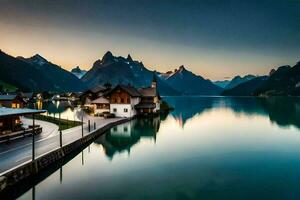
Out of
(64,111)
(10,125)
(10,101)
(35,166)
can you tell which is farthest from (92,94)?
(35,166)

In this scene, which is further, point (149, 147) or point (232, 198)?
point (149, 147)

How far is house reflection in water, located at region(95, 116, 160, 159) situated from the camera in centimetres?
4053

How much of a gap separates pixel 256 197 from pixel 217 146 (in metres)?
21.2

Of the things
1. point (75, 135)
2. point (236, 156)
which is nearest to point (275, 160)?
point (236, 156)

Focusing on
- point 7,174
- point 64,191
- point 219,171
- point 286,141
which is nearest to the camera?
point 7,174

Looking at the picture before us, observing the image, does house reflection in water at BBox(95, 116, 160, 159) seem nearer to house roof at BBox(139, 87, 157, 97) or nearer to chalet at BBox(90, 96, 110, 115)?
chalet at BBox(90, 96, 110, 115)

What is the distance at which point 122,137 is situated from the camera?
162 ft

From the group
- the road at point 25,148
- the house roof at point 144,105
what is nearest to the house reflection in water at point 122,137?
the road at point 25,148

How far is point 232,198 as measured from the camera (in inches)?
829

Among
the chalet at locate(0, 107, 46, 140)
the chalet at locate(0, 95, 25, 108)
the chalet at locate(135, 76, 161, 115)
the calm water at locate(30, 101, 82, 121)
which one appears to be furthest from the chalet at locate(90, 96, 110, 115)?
the chalet at locate(0, 107, 46, 140)

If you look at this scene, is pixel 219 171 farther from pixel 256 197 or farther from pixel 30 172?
pixel 30 172

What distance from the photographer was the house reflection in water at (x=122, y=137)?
40.5 meters

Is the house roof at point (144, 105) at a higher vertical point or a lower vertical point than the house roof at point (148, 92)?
lower

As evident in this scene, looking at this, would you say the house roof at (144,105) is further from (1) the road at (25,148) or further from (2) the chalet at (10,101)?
(1) the road at (25,148)
